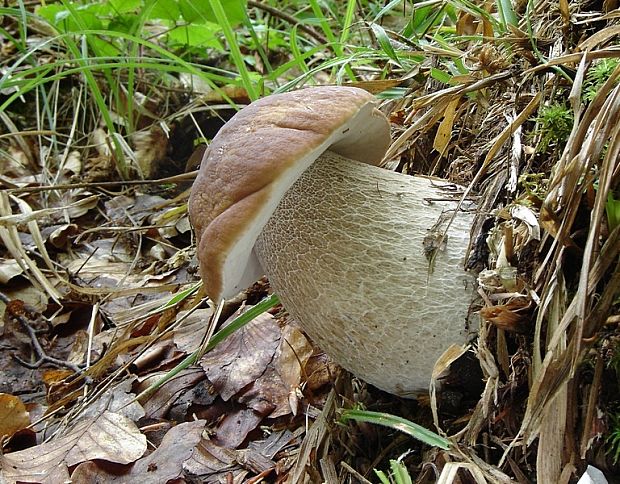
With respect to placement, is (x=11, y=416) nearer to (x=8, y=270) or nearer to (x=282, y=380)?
(x=282, y=380)

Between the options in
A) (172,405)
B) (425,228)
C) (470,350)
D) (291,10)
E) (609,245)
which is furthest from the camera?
(291,10)

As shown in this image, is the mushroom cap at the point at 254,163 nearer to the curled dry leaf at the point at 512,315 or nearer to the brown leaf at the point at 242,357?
the curled dry leaf at the point at 512,315

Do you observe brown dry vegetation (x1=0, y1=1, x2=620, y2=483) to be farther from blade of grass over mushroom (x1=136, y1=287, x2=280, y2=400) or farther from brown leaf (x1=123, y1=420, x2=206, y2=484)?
blade of grass over mushroom (x1=136, y1=287, x2=280, y2=400)

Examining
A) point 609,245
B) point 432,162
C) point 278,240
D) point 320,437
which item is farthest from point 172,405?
point 609,245

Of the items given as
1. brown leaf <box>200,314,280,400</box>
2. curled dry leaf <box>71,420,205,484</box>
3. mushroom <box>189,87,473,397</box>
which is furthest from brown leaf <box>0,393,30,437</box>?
mushroom <box>189,87,473,397</box>

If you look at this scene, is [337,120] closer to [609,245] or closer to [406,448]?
[609,245]

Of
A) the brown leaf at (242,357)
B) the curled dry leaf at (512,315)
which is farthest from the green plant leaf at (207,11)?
the curled dry leaf at (512,315)
